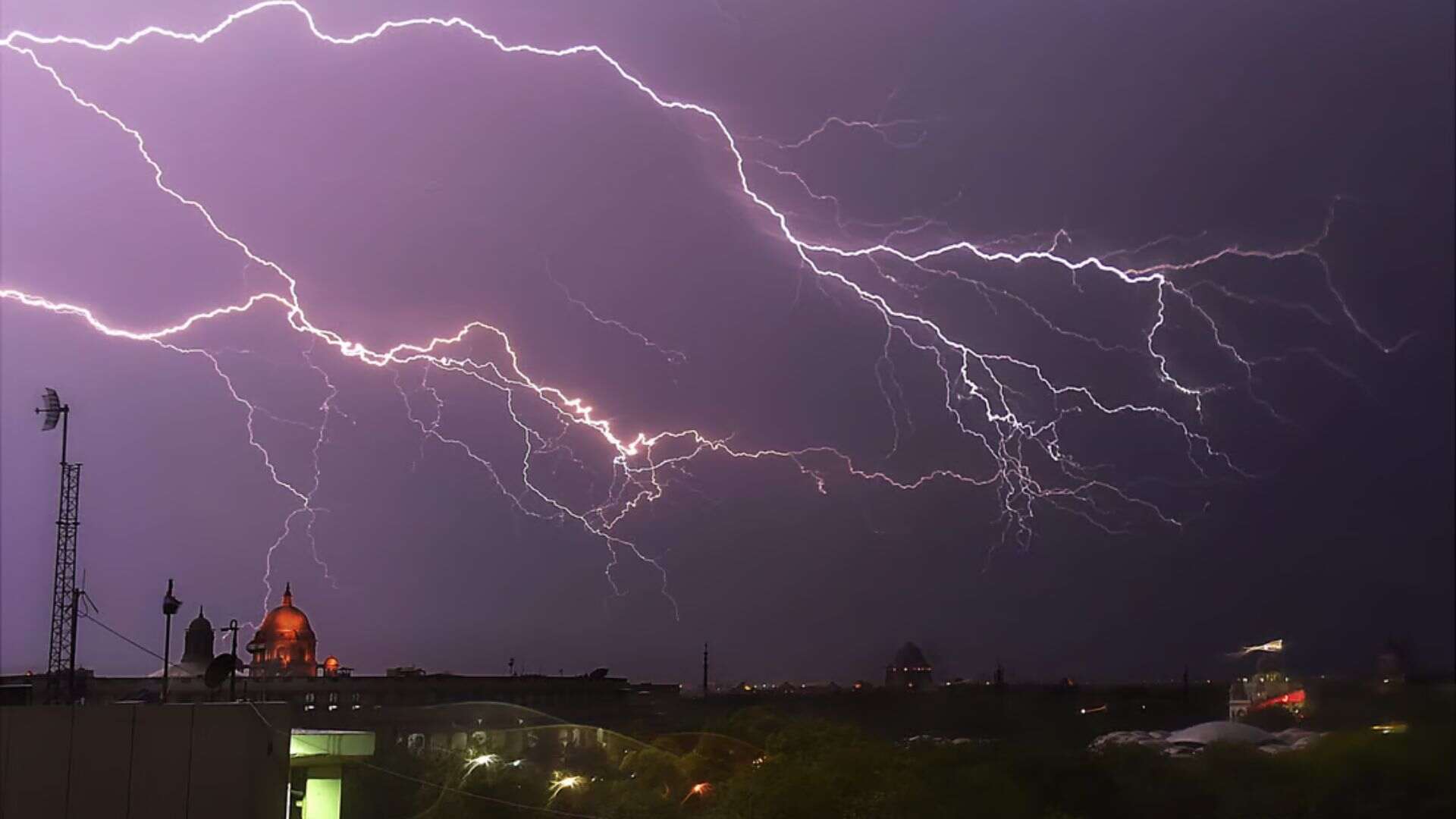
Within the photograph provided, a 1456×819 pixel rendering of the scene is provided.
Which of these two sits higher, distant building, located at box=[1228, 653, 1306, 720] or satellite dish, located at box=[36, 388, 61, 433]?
satellite dish, located at box=[36, 388, 61, 433]

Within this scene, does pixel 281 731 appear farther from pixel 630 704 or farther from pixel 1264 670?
pixel 630 704

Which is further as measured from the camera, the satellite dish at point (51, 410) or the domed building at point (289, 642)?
the domed building at point (289, 642)

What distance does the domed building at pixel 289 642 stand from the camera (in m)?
69.9

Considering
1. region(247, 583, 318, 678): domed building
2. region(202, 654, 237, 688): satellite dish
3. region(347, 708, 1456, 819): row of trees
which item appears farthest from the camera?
region(247, 583, 318, 678): domed building

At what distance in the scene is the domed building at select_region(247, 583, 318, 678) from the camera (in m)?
69.9

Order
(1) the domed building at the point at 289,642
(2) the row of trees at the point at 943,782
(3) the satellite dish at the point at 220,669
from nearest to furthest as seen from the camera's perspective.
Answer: (2) the row of trees at the point at 943,782, (3) the satellite dish at the point at 220,669, (1) the domed building at the point at 289,642

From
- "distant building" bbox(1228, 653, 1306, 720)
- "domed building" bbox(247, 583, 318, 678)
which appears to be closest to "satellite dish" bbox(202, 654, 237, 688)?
"distant building" bbox(1228, 653, 1306, 720)

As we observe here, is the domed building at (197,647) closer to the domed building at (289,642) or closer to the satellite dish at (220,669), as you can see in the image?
the domed building at (289,642)

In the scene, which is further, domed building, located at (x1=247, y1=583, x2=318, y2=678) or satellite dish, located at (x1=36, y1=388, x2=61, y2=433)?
domed building, located at (x1=247, y1=583, x2=318, y2=678)

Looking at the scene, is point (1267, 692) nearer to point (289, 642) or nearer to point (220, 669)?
point (220, 669)

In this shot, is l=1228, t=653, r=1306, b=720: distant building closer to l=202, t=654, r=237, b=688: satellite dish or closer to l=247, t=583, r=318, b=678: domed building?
→ l=202, t=654, r=237, b=688: satellite dish

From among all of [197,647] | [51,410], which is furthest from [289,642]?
[51,410]

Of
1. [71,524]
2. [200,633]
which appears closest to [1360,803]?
[71,524]

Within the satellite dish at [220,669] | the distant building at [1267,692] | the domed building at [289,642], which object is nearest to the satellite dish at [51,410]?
the satellite dish at [220,669]
